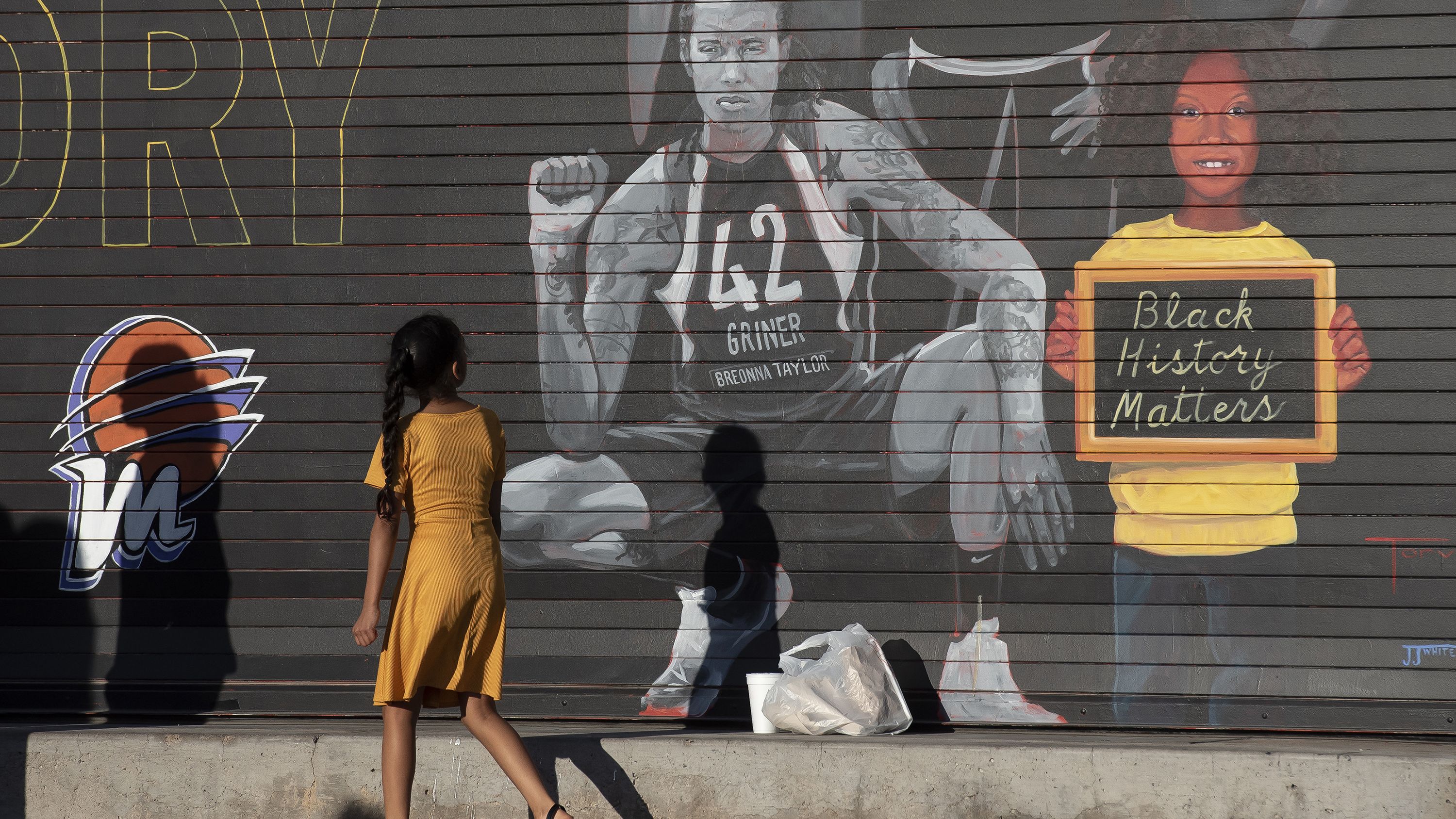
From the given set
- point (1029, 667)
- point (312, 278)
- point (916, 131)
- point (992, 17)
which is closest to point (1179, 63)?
point (992, 17)

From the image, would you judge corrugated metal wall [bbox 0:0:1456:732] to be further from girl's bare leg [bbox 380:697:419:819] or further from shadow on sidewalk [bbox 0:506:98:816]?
girl's bare leg [bbox 380:697:419:819]

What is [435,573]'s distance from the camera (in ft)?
11.7

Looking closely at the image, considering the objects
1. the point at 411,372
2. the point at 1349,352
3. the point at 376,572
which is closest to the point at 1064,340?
the point at 1349,352

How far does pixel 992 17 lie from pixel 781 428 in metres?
2.04

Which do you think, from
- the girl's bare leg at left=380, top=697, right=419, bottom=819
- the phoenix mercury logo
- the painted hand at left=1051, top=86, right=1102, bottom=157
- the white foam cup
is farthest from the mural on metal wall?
the girl's bare leg at left=380, top=697, right=419, bottom=819

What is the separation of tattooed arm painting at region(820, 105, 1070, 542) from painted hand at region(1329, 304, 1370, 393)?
1.24 metres

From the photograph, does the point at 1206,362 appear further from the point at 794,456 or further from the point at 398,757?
the point at 398,757

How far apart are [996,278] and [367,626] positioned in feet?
9.89

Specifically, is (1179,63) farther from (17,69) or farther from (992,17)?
(17,69)

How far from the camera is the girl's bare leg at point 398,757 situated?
3584 mm

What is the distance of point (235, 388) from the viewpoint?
17.0 ft
